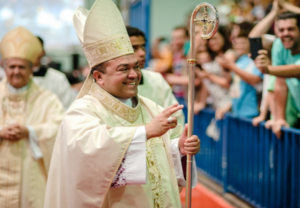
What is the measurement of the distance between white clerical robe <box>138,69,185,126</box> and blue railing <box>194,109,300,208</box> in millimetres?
1070

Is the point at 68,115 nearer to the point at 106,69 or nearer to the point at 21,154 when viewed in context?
the point at 106,69

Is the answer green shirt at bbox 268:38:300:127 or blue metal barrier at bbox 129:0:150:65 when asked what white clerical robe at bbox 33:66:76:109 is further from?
green shirt at bbox 268:38:300:127

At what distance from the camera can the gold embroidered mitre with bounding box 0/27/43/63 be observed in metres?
3.98

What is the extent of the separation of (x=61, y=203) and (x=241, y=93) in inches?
133

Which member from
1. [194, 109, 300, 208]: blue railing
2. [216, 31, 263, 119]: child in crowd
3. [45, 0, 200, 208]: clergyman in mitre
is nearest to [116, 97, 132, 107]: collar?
[45, 0, 200, 208]: clergyman in mitre

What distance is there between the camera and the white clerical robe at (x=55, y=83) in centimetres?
554

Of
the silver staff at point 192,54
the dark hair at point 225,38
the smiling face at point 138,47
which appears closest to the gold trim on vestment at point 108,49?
the silver staff at point 192,54

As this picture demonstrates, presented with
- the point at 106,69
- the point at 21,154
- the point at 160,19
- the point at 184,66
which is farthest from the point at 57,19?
the point at 106,69

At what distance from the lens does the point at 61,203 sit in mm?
2721

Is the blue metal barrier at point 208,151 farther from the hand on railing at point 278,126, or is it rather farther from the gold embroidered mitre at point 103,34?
the gold embroidered mitre at point 103,34

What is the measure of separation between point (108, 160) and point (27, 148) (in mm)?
1724

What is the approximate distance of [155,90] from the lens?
4.45 meters

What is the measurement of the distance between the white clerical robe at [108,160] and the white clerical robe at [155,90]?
135 centimetres

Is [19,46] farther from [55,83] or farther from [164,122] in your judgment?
[164,122]
